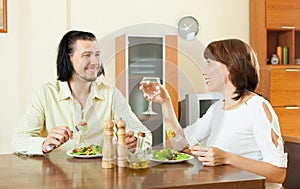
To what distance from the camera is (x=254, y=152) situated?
1849mm

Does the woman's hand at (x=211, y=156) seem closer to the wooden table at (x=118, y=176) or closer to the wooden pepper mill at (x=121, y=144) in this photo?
the wooden table at (x=118, y=176)

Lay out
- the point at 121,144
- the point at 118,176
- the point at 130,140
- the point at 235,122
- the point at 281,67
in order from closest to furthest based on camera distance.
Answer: the point at 118,176, the point at 121,144, the point at 130,140, the point at 235,122, the point at 281,67

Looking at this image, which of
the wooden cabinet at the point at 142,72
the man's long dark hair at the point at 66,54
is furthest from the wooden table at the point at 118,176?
Result: the man's long dark hair at the point at 66,54

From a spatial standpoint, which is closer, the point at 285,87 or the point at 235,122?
the point at 235,122

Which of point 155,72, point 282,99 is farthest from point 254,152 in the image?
point 282,99

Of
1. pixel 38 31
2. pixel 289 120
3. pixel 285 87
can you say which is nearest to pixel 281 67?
pixel 285 87

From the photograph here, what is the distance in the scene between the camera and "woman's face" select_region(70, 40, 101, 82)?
5.65 ft

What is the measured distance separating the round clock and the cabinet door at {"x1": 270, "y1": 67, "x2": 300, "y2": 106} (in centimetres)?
80

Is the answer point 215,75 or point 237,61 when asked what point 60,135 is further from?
point 237,61

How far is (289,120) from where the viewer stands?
13.7ft

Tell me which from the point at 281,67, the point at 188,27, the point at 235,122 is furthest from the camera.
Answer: the point at 188,27

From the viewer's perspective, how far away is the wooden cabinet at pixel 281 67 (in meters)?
4.11

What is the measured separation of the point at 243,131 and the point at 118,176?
659mm

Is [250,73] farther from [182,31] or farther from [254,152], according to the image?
[182,31]
